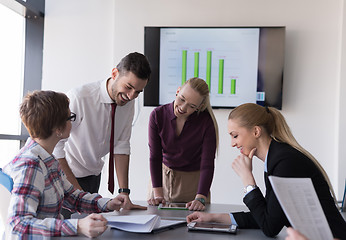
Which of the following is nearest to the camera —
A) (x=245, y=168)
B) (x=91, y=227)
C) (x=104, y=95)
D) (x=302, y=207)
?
(x=302, y=207)

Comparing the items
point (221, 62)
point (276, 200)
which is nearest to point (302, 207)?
point (276, 200)

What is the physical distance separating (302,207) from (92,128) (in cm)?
136

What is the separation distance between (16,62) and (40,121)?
8.71 ft

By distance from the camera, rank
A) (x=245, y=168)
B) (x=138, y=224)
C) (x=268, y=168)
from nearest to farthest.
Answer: (x=138, y=224) < (x=268, y=168) < (x=245, y=168)

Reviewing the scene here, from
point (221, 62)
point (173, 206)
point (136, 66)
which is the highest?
point (221, 62)

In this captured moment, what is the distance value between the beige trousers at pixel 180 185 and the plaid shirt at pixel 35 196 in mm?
895

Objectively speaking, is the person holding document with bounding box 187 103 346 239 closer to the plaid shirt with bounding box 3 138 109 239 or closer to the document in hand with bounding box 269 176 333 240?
the document in hand with bounding box 269 176 333 240

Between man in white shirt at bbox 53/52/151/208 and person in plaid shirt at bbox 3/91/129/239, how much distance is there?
1.02 feet

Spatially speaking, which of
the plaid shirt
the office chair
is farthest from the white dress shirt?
the office chair

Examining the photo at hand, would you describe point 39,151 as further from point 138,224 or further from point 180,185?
point 180,185

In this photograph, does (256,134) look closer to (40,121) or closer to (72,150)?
(40,121)

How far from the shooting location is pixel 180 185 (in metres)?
2.32

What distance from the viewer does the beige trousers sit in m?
2.31

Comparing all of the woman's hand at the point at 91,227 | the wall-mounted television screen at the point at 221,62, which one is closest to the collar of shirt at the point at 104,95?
the woman's hand at the point at 91,227
